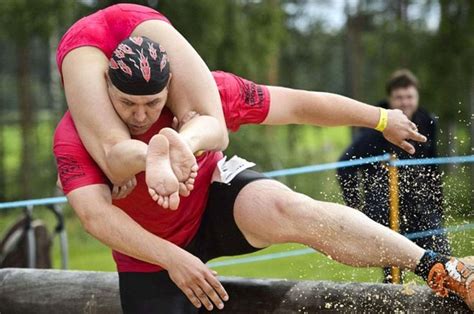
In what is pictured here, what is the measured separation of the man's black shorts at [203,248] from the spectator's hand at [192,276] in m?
0.29

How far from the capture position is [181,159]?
9.90ft

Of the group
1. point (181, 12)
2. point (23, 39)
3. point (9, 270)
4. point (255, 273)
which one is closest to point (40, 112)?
point (23, 39)

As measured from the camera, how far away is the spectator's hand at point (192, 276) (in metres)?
3.37

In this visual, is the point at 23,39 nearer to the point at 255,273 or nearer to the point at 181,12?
the point at 181,12

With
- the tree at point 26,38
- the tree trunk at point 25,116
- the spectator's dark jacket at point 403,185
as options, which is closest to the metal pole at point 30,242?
the spectator's dark jacket at point 403,185

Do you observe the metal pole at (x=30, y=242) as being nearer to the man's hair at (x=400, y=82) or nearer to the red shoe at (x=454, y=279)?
the man's hair at (x=400, y=82)

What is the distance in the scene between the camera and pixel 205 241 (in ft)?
12.5

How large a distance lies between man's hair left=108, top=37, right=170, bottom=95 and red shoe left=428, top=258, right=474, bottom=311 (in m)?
1.13

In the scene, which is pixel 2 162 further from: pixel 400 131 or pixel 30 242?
pixel 400 131

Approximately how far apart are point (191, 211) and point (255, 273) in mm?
5065

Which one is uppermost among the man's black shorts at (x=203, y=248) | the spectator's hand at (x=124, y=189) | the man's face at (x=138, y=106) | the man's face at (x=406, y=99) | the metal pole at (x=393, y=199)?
the man's face at (x=138, y=106)

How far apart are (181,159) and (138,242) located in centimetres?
51

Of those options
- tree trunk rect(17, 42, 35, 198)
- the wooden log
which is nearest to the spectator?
the wooden log

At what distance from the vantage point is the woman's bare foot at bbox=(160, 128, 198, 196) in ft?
9.90
